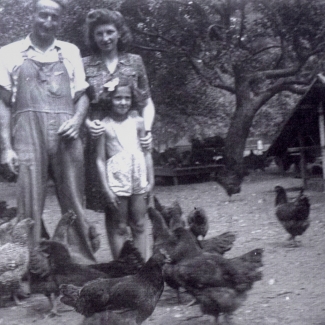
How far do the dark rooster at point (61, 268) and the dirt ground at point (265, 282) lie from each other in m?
0.26

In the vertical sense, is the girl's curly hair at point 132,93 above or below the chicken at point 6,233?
above

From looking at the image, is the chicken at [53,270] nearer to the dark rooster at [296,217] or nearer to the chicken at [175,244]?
the chicken at [175,244]

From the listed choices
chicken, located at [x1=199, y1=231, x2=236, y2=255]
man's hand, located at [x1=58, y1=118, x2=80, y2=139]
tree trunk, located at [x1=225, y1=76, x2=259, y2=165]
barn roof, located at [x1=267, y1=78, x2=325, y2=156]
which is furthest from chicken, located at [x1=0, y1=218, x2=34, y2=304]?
tree trunk, located at [x1=225, y1=76, x2=259, y2=165]

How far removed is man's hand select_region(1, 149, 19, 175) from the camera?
5.41 m

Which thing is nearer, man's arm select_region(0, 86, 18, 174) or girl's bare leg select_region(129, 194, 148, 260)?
man's arm select_region(0, 86, 18, 174)

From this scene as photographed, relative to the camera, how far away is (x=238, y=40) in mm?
16938

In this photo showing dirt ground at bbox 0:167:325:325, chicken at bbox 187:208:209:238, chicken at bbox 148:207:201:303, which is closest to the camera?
dirt ground at bbox 0:167:325:325

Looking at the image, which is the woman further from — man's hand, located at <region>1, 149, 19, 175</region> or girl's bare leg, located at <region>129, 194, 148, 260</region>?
man's hand, located at <region>1, 149, 19, 175</region>

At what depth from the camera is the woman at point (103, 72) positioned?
5.58 m

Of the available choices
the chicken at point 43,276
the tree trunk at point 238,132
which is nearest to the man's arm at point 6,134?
the chicken at point 43,276

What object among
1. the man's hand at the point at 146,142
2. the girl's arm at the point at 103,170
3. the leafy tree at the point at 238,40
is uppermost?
the leafy tree at the point at 238,40

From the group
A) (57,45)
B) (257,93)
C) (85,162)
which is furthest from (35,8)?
(257,93)

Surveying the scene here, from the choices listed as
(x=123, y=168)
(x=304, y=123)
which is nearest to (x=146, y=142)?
(x=123, y=168)

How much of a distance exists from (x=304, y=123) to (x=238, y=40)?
299 cm
